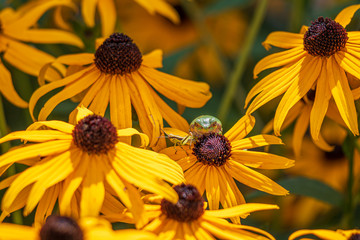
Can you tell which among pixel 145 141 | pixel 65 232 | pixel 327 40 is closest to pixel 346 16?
pixel 327 40

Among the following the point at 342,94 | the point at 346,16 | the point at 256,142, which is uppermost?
the point at 346,16

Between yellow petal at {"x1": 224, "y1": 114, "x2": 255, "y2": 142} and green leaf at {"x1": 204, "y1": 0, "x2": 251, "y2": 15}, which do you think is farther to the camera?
green leaf at {"x1": 204, "y1": 0, "x2": 251, "y2": 15}

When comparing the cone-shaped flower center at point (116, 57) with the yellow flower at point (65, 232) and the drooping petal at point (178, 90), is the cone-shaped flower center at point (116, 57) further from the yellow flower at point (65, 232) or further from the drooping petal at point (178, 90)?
the yellow flower at point (65, 232)

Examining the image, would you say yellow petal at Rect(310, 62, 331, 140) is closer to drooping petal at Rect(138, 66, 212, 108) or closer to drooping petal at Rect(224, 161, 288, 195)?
drooping petal at Rect(224, 161, 288, 195)

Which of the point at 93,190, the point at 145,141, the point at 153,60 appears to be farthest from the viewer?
the point at 153,60

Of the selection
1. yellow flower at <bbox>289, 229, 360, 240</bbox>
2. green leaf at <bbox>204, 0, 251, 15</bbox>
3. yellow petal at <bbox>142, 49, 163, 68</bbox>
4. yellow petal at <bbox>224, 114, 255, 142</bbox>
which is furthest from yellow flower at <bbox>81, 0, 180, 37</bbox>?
yellow flower at <bbox>289, 229, 360, 240</bbox>

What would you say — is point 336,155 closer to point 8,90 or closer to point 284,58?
point 284,58

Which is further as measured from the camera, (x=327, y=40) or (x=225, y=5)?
(x=225, y=5)

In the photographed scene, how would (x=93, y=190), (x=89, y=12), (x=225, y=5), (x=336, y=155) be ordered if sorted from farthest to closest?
(x=336, y=155), (x=225, y=5), (x=89, y=12), (x=93, y=190)
